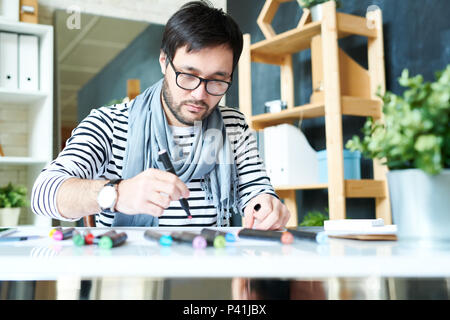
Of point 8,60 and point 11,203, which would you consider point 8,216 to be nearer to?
point 11,203

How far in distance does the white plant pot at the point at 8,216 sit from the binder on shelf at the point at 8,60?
0.72m

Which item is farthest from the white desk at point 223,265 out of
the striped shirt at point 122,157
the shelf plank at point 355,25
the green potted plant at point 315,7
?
the green potted plant at point 315,7

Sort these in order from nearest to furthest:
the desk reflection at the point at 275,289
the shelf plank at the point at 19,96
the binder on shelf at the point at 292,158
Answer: the desk reflection at the point at 275,289, the binder on shelf at the point at 292,158, the shelf plank at the point at 19,96

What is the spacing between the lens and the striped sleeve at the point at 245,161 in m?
1.35

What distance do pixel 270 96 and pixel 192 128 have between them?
5.45 ft

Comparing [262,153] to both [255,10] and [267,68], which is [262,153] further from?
[255,10]

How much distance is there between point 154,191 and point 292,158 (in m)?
1.61

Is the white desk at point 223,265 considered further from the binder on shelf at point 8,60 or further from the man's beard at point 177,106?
the binder on shelf at point 8,60

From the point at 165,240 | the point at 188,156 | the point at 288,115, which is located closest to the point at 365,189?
the point at 288,115

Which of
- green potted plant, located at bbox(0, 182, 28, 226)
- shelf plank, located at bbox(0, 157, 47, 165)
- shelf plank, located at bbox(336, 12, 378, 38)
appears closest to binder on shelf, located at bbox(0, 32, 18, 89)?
shelf plank, located at bbox(0, 157, 47, 165)

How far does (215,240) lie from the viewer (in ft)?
1.99

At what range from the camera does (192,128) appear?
1410mm

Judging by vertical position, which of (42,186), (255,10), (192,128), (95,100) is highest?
(255,10)
